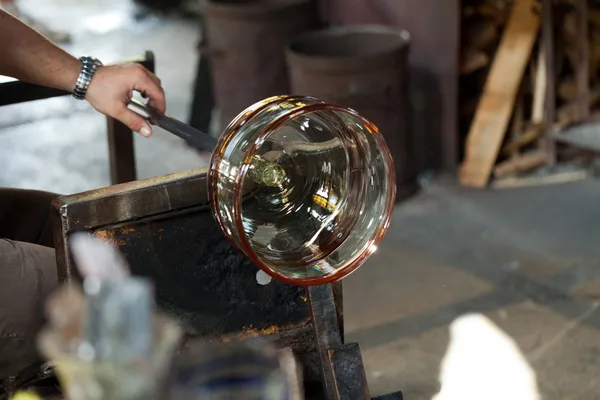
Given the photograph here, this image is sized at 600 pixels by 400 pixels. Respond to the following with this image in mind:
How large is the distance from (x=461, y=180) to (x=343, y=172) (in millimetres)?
3138

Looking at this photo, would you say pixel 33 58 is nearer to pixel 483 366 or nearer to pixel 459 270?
pixel 483 366

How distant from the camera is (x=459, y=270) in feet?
12.1

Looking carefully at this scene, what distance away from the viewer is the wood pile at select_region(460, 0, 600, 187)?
14.5 ft

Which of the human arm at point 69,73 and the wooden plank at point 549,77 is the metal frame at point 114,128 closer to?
the human arm at point 69,73

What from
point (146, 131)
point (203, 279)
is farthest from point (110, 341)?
point (146, 131)

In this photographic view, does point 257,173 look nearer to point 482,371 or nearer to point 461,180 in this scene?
point 482,371

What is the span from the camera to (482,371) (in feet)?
9.90

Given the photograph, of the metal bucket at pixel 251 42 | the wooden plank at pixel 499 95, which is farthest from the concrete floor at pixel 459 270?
the metal bucket at pixel 251 42

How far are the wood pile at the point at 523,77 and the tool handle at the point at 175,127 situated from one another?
286 centimetres

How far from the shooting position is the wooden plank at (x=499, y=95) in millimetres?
4410

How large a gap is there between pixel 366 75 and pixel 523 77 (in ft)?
3.10

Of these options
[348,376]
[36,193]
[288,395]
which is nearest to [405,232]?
[36,193]

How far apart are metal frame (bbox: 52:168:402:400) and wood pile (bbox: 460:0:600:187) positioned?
300 cm

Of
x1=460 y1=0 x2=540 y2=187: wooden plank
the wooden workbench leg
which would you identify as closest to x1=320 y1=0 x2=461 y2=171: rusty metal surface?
x1=460 y1=0 x2=540 y2=187: wooden plank
